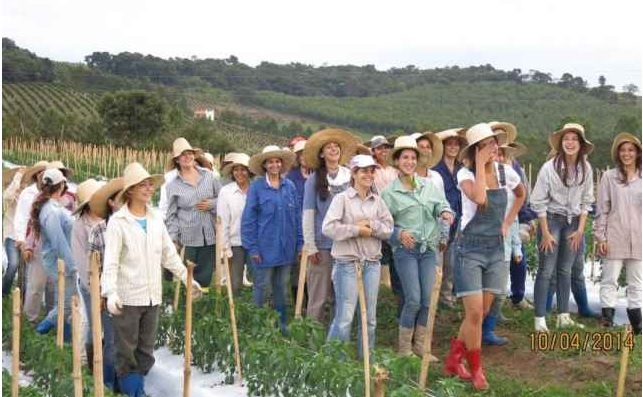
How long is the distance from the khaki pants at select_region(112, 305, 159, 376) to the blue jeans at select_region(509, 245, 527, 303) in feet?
12.2

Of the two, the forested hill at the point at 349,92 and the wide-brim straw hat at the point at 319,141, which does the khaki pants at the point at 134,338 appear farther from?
the forested hill at the point at 349,92

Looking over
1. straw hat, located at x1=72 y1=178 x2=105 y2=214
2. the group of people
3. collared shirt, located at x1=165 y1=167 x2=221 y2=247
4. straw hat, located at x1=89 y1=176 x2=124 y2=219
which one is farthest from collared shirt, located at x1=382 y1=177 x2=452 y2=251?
collared shirt, located at x1=165 y1=167 x2=221 y2=247

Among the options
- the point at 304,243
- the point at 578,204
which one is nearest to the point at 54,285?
the point at 304,243

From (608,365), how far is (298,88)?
71.3 meters

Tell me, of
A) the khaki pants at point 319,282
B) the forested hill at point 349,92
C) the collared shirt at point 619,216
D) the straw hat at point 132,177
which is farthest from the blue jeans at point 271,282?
the forested hill at point 349,92

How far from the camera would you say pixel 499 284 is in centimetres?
556

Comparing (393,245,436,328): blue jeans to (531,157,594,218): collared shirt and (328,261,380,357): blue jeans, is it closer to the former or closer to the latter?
(328,261,380,357): blue jeans

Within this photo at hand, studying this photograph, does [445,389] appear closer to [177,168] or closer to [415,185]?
[415,185]

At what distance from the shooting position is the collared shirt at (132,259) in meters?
5.07

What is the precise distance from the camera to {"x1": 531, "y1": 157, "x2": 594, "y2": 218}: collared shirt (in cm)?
675

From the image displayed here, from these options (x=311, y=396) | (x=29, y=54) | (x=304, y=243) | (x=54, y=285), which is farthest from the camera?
(x=29, y=54)

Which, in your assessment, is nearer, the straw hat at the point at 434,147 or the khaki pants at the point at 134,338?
the khaki pants at the point at 134,338

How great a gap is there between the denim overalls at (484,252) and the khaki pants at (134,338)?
1990 millimetres

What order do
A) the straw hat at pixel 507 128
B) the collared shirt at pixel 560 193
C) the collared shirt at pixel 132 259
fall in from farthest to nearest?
the straw hat at pixel 507 128 → the collared shirt at pixel 560 193 → the collared shirt at pixel 132 259
